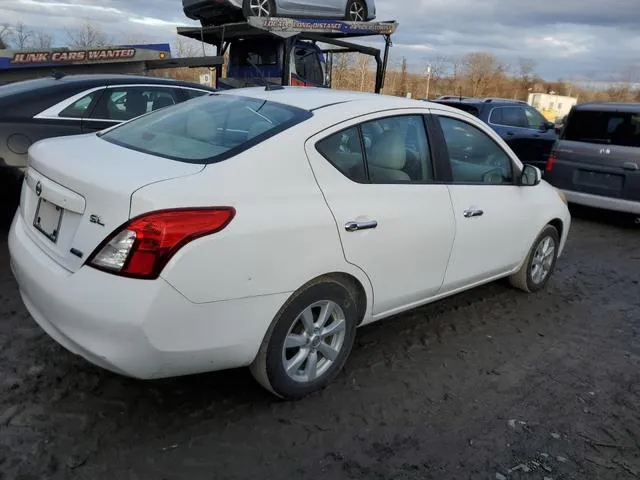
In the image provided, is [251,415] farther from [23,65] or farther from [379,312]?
[23,65]

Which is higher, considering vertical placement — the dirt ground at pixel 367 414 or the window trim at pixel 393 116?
the window trim at pixel 393 116

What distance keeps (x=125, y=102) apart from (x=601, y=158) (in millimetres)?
6016

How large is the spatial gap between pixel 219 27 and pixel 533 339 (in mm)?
9796

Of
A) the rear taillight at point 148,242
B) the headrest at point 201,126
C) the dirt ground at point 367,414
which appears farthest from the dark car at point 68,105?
the rear taillight at point 148,242

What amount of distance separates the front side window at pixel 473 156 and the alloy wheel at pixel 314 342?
1331 mm

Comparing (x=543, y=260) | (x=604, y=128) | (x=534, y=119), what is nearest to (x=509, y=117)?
(x=534, y=119)

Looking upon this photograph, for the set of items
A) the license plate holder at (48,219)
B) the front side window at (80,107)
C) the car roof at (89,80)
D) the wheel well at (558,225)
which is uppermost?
the car roof at (89,80)

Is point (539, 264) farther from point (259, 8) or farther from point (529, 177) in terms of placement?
point (259, 8)

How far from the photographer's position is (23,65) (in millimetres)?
8336

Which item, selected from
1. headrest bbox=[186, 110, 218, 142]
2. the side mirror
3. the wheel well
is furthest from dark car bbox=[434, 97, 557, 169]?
headrest bbox=[186, 110, 218, 142]

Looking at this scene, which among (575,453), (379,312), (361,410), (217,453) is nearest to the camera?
(217,453)

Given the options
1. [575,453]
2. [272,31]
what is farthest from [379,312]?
[272,31]

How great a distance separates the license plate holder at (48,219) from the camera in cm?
269

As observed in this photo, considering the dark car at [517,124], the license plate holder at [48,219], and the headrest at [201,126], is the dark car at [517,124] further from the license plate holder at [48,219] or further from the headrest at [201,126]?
the license plate holder at [48,219]
